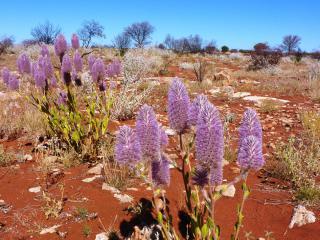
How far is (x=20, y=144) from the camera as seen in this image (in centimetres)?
537

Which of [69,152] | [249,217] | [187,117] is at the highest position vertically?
[187,117]

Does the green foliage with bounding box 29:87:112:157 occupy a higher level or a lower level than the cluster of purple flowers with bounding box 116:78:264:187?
lower

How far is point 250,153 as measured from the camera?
5.71 feet

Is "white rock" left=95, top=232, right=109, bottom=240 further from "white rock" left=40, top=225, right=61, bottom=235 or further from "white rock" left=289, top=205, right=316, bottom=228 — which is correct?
"white rock" left=289, top=205, right=316, bottom=228

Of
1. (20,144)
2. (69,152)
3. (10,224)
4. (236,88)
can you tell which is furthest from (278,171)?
(236,88)

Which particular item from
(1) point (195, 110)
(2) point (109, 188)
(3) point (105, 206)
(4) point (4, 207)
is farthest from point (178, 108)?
(4) point (4, 207)

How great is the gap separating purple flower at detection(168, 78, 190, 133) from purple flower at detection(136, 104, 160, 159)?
10 centimetres

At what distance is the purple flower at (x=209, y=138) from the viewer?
168 cm

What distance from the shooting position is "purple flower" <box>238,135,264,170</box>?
68.3 inches

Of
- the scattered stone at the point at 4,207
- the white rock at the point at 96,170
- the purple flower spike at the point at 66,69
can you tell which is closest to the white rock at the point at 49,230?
the scattered stone at the point at 4,207

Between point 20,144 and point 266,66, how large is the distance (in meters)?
16.1

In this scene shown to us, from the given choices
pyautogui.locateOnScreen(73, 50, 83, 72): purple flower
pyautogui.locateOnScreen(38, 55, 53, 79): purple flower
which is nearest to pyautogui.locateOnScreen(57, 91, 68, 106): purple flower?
pyautogui.locateOnScreen(38, 55, 53, 79): purple flower

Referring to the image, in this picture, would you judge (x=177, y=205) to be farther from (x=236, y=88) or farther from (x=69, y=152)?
(x=236, y=88)

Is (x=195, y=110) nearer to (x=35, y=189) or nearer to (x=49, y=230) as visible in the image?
(x=49, y=230)
